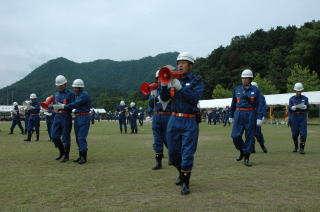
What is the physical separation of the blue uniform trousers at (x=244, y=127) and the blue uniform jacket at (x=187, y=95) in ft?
11.4

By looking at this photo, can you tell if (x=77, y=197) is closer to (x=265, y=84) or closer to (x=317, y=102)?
(x=317, y=102)

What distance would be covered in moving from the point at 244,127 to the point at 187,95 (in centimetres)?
393

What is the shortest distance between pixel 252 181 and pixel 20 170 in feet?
17.3

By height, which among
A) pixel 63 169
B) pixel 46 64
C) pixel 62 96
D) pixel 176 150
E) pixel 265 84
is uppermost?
pixel 46 64

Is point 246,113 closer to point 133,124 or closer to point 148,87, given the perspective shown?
point 148,87

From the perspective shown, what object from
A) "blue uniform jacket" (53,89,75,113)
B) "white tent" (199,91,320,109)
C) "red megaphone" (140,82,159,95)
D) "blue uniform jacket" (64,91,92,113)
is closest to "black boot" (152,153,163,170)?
"red megaphone" (140,82,159,95)

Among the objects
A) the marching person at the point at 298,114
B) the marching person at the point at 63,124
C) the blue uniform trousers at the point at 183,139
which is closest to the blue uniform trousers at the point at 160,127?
the marching person at the point at 63,124

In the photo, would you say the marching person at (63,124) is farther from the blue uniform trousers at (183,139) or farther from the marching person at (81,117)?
the blue uniform trousers at (183,139)

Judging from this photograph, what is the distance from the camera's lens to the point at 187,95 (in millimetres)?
5449

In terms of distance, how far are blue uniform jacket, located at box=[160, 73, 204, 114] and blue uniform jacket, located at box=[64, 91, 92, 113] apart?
3.90 meters

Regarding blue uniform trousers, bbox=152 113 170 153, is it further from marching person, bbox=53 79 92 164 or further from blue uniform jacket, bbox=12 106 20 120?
blue uniform jacket, bbox=12 106 20 120

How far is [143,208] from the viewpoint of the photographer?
461 cm

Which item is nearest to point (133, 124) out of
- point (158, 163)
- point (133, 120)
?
point (133, 120)

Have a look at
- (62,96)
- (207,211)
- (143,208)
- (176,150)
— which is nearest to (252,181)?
(176,150)
